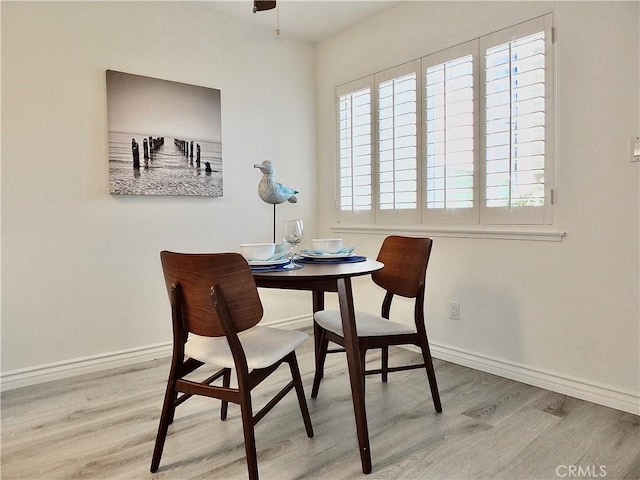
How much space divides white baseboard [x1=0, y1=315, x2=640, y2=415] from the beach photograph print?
1.08m

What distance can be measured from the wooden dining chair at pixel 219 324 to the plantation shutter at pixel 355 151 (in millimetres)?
1974

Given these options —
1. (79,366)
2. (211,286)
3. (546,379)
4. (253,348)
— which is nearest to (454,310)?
(546,379)

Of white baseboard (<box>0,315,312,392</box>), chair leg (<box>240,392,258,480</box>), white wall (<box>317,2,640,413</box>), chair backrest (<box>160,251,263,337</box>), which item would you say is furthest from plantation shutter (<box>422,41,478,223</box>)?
white baseboard (<box>0,315,312,392</box>)

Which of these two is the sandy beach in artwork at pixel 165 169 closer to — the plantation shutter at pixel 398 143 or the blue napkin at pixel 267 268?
the plantation shutter at pixel 398 143

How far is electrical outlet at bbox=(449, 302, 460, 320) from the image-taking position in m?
2.95

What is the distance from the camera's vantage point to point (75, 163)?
2.78 metres

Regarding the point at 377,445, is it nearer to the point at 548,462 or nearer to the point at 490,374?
the point at 548,462

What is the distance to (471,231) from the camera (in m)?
2.80

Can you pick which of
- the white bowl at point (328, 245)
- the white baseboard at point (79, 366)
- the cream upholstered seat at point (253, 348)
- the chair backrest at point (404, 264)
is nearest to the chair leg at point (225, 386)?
the cream upholstered seat at point (253, 348)

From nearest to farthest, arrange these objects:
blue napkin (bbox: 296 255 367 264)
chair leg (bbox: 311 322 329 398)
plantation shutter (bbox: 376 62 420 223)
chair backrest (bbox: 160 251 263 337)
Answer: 1. chair backrest (bbox: 160 251 263 337)
2. blue napkin (bbox: 296 255 367 264)
3. chair leg (bbox: 311 322 329 398)
4. plantation shutter (bbox: 376 62 420 223)

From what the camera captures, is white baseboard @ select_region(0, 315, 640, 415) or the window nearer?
white baseboard @ select_region(0, 315, 640, 415)

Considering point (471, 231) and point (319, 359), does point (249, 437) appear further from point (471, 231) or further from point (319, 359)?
point (471, 231)

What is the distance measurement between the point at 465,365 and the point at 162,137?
96.9 inches

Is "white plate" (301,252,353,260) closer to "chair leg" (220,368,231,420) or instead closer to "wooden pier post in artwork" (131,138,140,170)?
"chair leg" (220,368,231,420)
